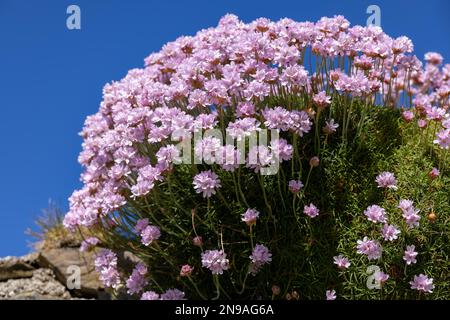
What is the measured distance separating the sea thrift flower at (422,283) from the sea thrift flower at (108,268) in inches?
90.9

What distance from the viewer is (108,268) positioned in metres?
5.08

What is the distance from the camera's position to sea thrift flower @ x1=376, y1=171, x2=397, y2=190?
4707mm

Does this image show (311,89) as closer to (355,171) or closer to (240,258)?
(355,171)

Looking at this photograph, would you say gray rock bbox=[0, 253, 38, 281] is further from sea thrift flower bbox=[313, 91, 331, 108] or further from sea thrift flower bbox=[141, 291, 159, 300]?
sea thrift flower bbox=[313, 91, 331, 108]

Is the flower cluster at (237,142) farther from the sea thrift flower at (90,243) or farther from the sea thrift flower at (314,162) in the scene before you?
the sea thrift flower at (90,243)

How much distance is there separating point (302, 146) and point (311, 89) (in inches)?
22.8

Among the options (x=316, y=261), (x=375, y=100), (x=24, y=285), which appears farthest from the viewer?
(x=24, y=285)

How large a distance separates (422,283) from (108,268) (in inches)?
96.3

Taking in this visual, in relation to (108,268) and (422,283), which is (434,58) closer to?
(422,283)

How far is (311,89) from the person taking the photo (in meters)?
5.27

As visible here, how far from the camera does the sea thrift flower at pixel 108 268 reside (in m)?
5.04

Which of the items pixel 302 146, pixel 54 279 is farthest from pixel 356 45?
pixel 54 279

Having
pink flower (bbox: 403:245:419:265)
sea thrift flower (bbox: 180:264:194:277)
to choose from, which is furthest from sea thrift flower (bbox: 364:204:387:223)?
sea thrift flower (bbox: 180:264:194:277)

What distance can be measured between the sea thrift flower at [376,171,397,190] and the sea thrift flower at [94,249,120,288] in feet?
7.21
